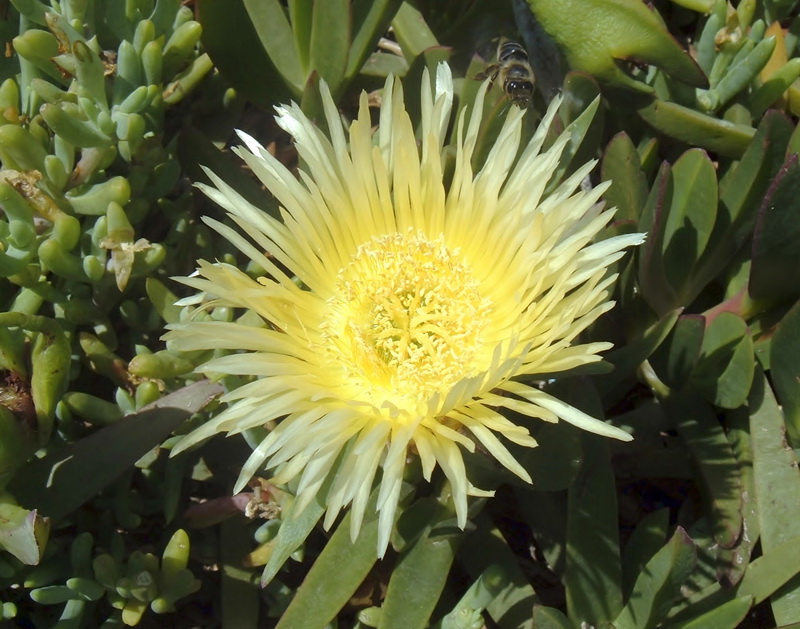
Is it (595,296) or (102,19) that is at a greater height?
(102,19)

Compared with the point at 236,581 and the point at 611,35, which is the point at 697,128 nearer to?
the point at 611,35

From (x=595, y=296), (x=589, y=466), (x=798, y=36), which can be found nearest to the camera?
(x=595, y=296)

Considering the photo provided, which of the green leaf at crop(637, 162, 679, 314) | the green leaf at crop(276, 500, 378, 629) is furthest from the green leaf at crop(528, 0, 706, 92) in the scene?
the green leaf at crop(276, 500, 378, 629)

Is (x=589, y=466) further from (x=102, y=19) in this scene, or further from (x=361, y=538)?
(x=102, y=19)

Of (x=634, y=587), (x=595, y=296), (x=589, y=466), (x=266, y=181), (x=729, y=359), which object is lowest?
(x=634, y=587)

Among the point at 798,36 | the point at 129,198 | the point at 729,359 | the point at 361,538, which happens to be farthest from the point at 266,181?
the point at 798,36

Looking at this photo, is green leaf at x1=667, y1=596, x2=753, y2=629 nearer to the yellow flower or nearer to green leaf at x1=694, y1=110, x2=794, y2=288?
the yellow flower
